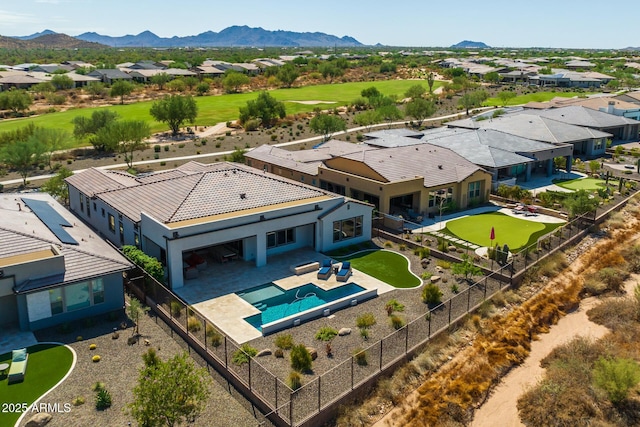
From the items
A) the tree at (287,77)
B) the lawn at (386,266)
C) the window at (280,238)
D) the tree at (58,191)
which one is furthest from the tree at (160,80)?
the lawn at (386,266)

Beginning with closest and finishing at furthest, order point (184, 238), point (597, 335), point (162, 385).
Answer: point (162, 385), point (597, 335), point (184, 238)

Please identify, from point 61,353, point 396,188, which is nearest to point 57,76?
point 396,188

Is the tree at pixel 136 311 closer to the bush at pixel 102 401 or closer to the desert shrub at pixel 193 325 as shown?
the desert shrub at pixel 193 325

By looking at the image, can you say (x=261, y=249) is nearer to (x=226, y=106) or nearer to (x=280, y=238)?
(x=280, y=238)

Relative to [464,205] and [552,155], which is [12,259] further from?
[552,155]

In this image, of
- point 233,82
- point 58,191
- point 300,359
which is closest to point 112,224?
point 58,191
